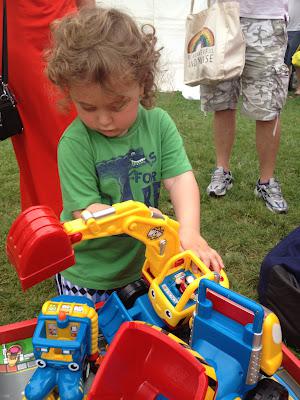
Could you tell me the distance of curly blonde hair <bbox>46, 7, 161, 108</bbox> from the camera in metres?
1.04

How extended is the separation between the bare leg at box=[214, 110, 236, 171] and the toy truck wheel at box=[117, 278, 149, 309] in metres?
1.46

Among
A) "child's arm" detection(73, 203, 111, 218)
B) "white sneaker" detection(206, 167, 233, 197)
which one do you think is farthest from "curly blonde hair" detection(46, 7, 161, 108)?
"white sneaker" detection(206, 167, 233, 197)

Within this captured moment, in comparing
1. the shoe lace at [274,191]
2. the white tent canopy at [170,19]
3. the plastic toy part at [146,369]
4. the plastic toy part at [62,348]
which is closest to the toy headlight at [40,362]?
the plastic toy part at [62,348]

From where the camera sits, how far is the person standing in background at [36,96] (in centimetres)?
151

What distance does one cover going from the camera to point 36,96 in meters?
1.58

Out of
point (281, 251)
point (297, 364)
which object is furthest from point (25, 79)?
point (297, 364)

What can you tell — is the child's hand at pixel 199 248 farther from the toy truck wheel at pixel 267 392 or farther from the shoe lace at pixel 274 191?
the shoe lace at pixel 274 191

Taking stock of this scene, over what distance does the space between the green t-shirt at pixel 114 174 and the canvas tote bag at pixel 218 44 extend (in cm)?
96

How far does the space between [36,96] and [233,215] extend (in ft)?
3.92

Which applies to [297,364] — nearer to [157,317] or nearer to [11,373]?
[157,317]

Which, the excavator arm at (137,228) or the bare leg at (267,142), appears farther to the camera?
the bare leg at (267,142)

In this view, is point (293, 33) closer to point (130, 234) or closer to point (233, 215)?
point (233, 215)

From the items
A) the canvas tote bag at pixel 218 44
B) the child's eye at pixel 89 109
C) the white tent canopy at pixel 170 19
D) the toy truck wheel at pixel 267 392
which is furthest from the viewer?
the white tent canopy at pixel 170 19

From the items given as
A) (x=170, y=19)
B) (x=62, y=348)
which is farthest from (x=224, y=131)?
(x=170, y=19)
